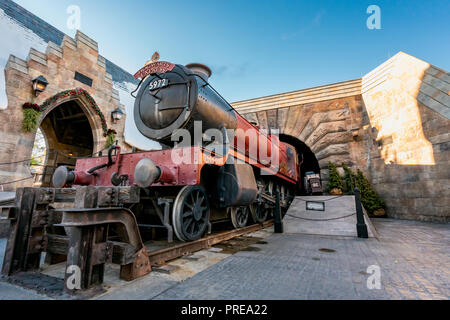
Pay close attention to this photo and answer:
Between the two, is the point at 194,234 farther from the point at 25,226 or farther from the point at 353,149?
the point at 353,149

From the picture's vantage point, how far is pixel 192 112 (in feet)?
10.5

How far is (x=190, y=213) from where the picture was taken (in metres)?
3.05

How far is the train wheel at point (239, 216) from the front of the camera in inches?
178

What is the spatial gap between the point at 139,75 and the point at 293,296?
3.75 m

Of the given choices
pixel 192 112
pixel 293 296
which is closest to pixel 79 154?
pixel 192 112

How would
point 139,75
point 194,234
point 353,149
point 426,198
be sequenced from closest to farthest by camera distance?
1. point 194,234
2. point 139,75
3. point 426,198
4. point 353,149

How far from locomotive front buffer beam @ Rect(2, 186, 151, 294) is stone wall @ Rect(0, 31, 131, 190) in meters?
5.12

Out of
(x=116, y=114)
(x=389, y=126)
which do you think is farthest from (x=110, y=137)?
(x=389, y=126)

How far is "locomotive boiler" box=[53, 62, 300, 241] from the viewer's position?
2.84 metres

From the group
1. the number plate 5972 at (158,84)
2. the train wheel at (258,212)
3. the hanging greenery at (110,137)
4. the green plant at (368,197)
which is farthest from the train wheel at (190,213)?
the green plant at (368,197)

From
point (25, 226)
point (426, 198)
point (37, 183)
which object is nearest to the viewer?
point (25, 226)

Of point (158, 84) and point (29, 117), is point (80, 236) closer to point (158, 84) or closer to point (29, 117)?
point (158, 84)

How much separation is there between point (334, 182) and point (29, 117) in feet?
34.7
